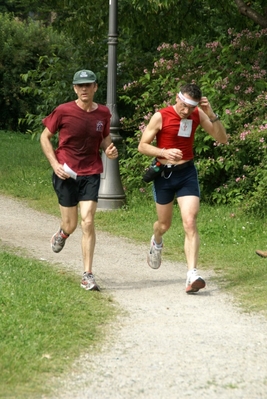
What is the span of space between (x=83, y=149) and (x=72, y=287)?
124 cm

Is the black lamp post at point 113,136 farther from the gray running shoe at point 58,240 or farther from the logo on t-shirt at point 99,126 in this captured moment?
the logo on t-shirt at point 99,126

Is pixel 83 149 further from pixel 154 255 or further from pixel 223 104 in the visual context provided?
pixel 223 104

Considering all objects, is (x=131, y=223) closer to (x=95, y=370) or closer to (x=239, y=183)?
(x=239, y=183)

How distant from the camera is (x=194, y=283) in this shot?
843 centimetres

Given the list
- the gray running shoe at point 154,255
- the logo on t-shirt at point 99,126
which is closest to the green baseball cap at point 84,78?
the logo on t-shirt at point 99,126

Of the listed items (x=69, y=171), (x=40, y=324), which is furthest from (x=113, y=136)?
(x=40, y=324)

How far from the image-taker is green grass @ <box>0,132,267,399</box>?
6.08m

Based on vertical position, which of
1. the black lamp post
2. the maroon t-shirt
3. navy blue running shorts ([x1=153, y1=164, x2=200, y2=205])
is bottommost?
the black lamp post

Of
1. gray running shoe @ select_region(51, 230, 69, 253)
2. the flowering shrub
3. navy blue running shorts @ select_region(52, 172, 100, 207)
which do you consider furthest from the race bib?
the flowering shrub

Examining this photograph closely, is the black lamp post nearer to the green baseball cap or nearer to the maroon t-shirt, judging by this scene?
the maroon t-shirt

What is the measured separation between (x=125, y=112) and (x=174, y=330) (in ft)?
35.9

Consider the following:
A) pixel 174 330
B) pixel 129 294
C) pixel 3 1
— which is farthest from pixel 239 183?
pixel 3 1

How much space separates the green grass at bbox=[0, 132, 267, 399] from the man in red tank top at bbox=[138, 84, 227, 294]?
63cm

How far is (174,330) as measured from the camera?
7070mm
